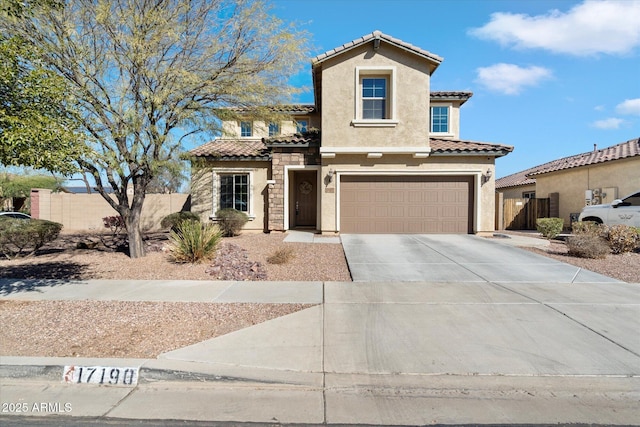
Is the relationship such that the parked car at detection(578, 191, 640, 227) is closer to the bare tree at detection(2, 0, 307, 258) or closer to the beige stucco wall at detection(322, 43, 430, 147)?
the beige stucco wall at detection(322, 43, 430, 147)

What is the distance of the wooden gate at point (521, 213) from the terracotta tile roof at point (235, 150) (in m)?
13.5

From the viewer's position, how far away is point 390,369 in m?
4.10

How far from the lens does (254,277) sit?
826 centimetres

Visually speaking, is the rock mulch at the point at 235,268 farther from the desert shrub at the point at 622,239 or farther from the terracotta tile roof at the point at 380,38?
the desert shrub at the point at 622,239

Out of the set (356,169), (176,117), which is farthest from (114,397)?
(356,169)

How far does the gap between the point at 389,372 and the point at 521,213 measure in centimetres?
1939

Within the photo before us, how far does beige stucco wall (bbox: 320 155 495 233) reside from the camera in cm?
1464

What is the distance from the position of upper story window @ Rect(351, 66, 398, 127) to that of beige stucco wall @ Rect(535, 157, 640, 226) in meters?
11.9

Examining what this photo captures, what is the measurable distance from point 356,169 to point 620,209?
405 inches

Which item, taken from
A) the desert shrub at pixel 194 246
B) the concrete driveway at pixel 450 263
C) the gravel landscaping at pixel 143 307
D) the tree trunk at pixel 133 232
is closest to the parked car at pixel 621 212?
the gravel landscaping at pixel 143 307

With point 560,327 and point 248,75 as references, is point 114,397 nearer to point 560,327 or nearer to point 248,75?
point 560,327

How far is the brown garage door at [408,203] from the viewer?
14.8m

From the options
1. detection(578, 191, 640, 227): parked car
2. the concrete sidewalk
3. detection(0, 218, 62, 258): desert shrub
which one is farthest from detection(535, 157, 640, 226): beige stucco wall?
detection(0, 218, 62, 258): desert shrub

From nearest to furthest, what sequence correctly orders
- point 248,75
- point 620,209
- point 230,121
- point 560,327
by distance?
point 560,327
point 248,75
point 230,121
point 620,209
